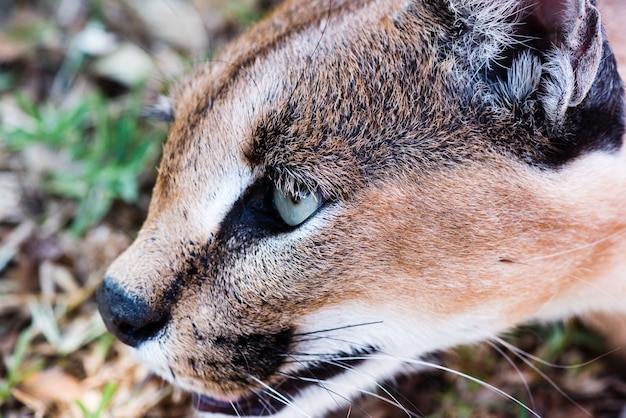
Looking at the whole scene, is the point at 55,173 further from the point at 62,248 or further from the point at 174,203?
the point at 174,203

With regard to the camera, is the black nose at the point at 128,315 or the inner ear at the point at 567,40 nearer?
the inner ear at the point at 567,40

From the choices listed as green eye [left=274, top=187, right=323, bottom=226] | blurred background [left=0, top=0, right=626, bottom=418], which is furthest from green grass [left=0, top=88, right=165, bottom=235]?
green eye [left=274, top=187, right=323, bottom=226]

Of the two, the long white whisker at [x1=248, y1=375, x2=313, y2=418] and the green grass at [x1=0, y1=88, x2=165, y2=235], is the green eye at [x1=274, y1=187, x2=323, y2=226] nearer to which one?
the long white whisker at [x1=248, y1=375, x2=313, y2=418]

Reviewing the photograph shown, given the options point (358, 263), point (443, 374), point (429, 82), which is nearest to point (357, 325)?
point (358, 263)

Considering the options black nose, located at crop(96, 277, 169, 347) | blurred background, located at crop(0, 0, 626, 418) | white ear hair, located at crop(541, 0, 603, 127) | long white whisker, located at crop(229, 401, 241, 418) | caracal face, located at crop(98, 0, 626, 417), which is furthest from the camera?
blurred background, located at crop(0, 0, 626, 418)

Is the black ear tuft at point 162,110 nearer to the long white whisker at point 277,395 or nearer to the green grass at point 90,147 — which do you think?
the green grass at point 90,147

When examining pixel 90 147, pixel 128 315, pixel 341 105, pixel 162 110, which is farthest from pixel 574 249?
pixel 90 147

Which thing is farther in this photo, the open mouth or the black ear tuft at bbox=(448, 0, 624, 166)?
the open mouth

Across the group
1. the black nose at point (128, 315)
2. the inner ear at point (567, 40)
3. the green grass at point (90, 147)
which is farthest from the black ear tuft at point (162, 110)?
the inner ear at point (567, 40)
